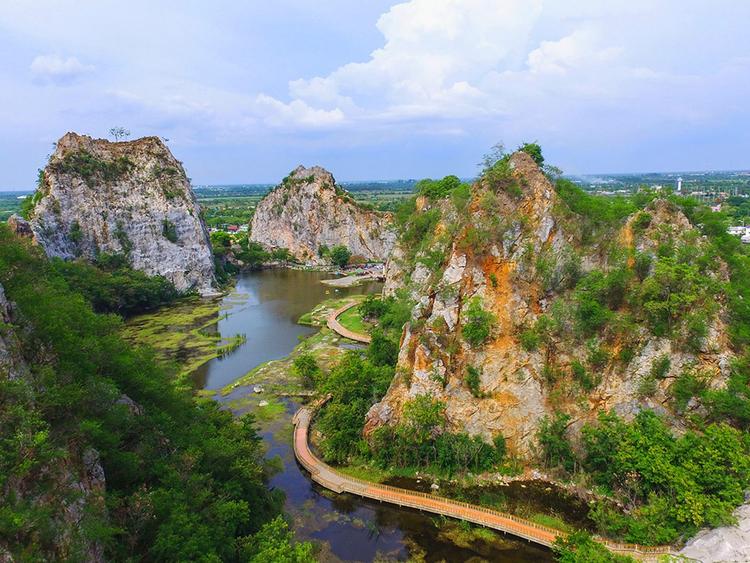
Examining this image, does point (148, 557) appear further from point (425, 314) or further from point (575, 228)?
point (575, 228)

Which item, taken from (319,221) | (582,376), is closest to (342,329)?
(582,376)

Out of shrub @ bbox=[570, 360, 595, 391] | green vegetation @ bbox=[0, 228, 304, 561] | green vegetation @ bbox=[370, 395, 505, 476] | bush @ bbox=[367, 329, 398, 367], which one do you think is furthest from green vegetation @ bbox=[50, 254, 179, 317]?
shrub @ bbox=[570, 360, 595, 391]

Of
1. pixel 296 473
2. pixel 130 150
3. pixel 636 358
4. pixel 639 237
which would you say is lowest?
pixel 296 473

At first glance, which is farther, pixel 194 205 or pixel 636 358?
pixel 194 205

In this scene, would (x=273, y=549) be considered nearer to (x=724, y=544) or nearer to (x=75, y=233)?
(x=724, y=544)

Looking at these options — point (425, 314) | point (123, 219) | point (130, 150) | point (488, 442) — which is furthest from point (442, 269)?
point (130, 150)

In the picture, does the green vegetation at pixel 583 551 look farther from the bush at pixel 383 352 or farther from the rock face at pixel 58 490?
the bush at pixel 383 352
